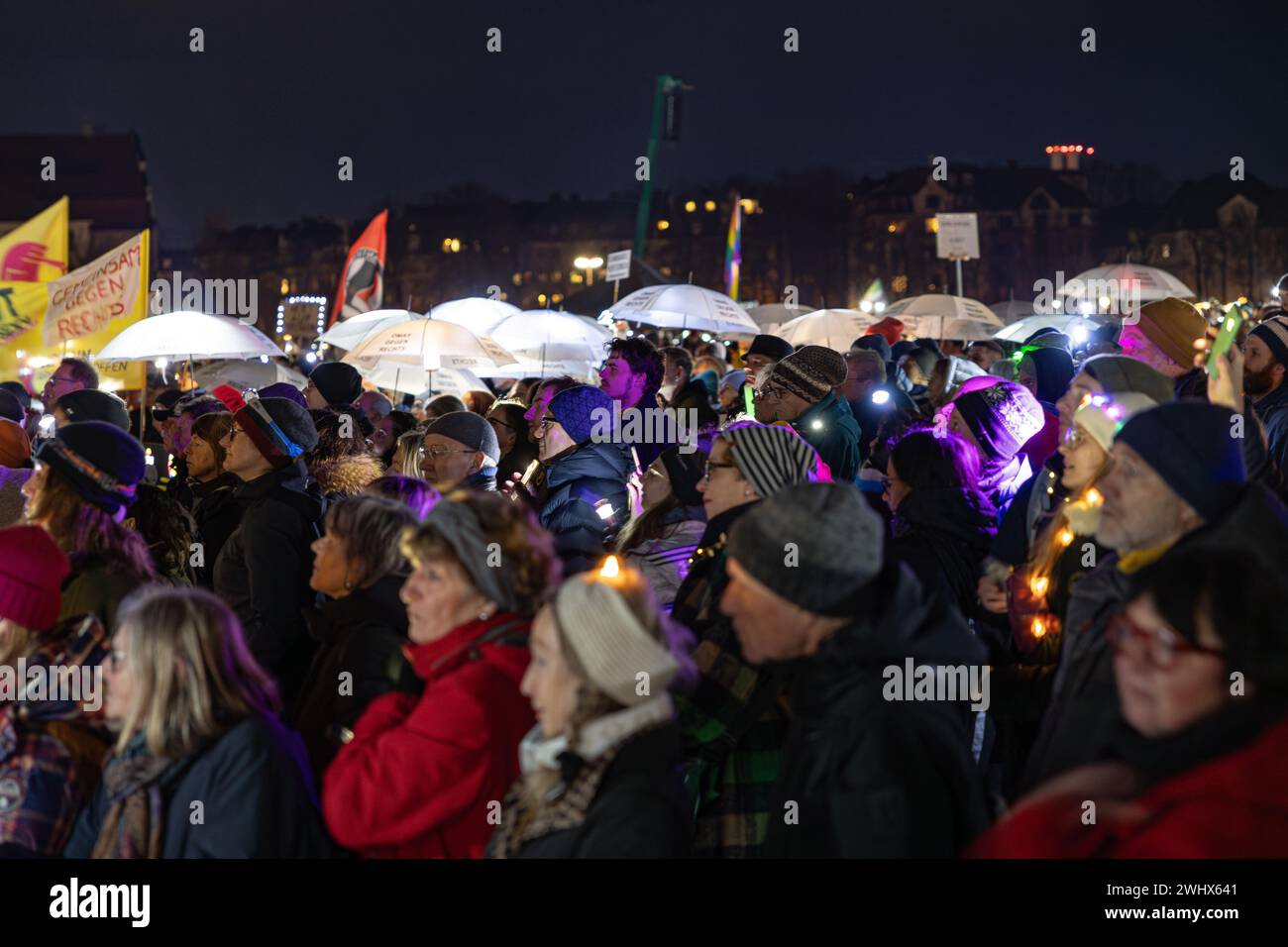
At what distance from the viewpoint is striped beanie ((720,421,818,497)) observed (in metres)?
4.92

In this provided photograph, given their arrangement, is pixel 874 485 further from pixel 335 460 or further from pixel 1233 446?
pixel 1233 446

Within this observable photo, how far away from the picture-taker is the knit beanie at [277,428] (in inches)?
254

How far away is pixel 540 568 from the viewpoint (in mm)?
3922

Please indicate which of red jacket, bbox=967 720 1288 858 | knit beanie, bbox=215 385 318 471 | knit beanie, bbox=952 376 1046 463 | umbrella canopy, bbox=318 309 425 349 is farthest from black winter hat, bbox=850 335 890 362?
red jacket, bbox=967 720 1288 858

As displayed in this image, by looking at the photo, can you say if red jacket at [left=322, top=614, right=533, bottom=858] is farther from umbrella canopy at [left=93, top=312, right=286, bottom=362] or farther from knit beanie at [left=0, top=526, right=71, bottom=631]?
umbrella canopy at [left=93, top=312, right=286, bottom=362]

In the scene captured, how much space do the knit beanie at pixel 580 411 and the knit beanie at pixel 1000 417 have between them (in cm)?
185

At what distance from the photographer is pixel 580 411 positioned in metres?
7.26

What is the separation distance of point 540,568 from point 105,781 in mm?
1279

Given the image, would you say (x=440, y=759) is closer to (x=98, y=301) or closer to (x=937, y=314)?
(x=98, y=301)

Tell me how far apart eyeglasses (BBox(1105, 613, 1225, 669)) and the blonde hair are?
7.02 ft

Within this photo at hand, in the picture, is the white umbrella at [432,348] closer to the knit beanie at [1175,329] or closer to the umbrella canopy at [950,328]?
the knit beanie at [1175,329]

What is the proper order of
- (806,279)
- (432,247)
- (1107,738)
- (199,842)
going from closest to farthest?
1. (1107,738)
2. (199,842)
3. (806,279)
4. (432,247)
